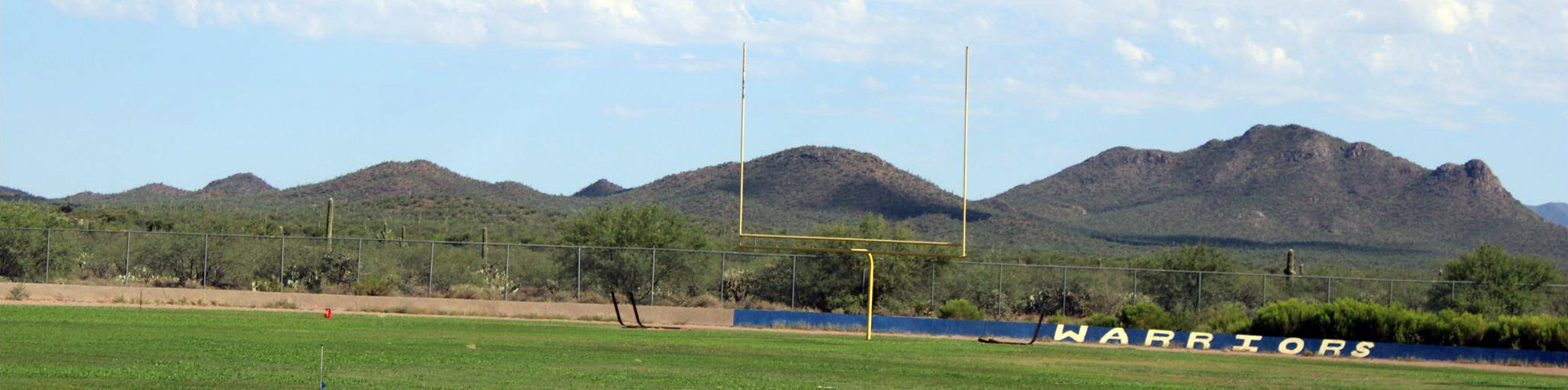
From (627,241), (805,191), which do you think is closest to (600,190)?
(805,191)

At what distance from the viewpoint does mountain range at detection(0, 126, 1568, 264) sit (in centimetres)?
11719

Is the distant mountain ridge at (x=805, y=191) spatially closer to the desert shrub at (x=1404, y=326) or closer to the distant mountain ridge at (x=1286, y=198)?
the distant mountain ridge at (x=1286, y=198)

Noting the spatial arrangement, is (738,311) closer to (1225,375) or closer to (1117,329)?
(1117,329)

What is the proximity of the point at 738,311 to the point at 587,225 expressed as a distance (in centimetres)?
1714

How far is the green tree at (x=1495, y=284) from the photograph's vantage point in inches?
1937

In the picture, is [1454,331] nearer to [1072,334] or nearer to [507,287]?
[1072,334]

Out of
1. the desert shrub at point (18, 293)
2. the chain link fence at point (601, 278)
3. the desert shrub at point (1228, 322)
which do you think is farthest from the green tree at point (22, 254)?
the desert shrub at point (1228, 322)

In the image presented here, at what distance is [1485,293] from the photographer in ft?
164

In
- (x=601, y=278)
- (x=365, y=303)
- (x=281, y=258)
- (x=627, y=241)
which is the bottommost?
(x=365, y=303)

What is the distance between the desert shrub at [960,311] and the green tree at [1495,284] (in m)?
15.7

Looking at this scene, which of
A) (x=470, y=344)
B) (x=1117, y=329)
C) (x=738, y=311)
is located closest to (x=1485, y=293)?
(x=1117, y=329)

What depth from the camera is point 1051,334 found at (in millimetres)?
38812

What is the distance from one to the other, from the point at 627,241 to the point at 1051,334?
890 inches

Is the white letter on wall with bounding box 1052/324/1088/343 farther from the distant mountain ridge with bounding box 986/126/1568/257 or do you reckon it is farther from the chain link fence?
the distant mountain ridge with bounding box 986/126/1568/257
